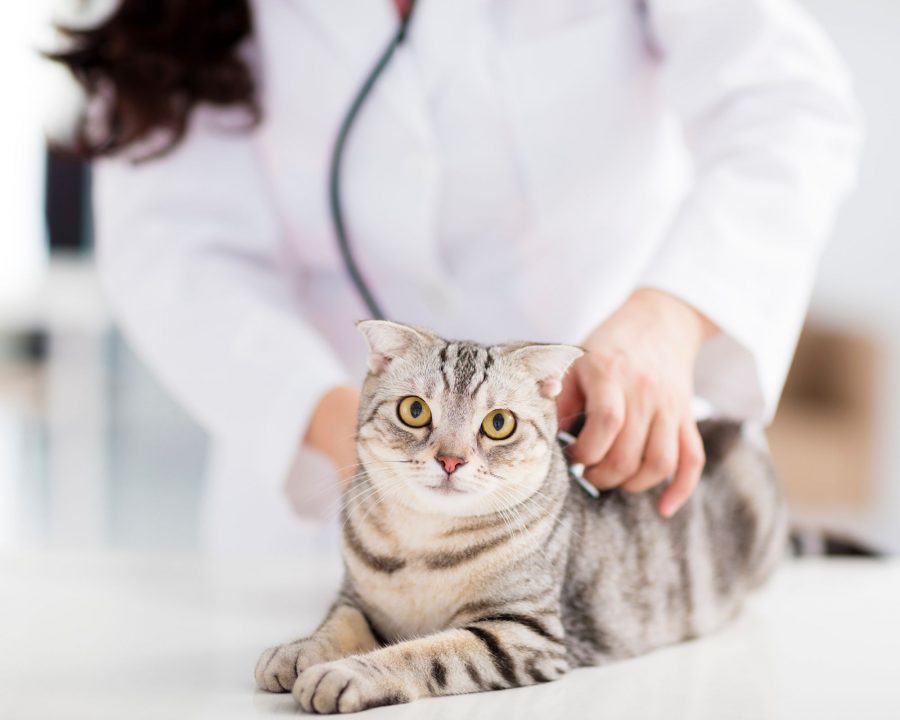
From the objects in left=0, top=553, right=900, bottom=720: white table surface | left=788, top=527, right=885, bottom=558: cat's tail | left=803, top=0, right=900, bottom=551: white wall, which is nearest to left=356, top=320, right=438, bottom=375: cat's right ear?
left=0, top=553, right=900, bottom=720: white table surface

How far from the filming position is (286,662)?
67 centimetres

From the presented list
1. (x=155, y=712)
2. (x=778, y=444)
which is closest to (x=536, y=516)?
(x=155, y=712)

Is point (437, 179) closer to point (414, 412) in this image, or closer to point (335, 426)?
point (335, 426)

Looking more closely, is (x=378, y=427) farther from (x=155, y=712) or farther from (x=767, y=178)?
(x=767, y=178)

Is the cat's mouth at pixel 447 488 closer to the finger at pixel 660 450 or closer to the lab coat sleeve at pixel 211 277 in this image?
the finger at pixel 660 450

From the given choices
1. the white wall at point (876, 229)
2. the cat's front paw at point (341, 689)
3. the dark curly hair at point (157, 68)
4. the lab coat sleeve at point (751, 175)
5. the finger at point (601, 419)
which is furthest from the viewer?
the white wall at point (876, 229)

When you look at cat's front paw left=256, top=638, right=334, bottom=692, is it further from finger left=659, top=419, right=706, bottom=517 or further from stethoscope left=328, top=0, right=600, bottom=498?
stethoscope left=328, top=0, right=600, bottom=498

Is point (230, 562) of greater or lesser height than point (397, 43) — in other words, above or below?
below

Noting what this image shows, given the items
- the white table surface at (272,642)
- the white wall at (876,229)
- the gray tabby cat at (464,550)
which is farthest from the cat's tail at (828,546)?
the white wall at (876,229)

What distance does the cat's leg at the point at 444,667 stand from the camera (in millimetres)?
604

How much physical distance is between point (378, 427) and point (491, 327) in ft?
1.42

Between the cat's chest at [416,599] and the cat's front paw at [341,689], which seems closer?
the cat's front paw at [341,689]

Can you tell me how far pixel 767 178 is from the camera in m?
0.94

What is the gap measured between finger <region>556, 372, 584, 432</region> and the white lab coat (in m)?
0.29
